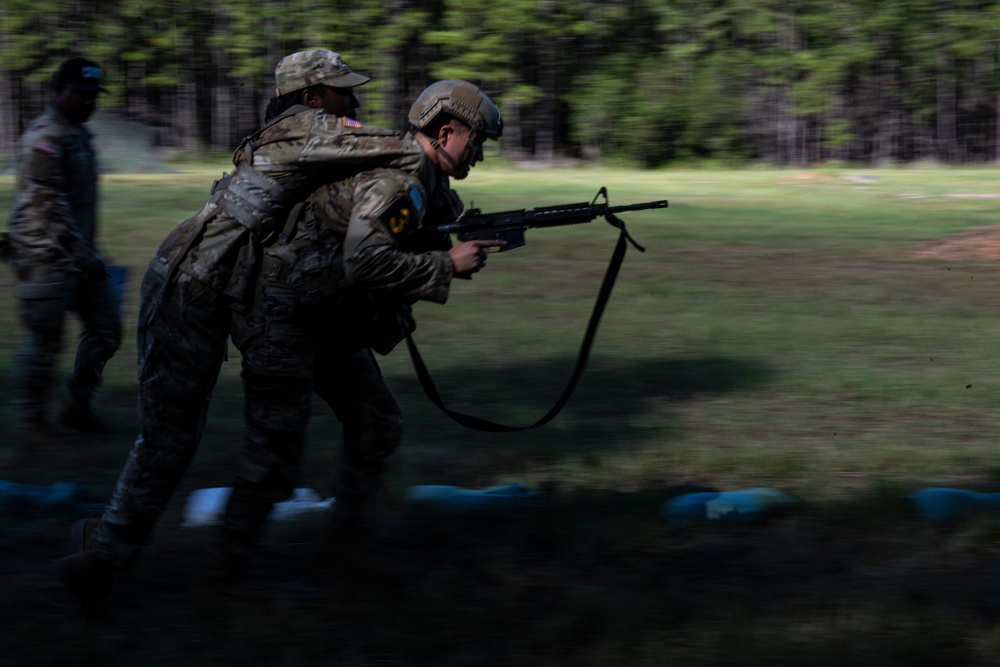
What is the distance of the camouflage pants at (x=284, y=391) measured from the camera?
387cm

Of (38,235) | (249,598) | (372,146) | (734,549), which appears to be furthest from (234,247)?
(38,235)

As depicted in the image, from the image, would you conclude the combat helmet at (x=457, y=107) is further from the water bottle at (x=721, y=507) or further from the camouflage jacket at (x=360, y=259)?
the water bottle at (x=721, y=507)

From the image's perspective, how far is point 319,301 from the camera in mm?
3857

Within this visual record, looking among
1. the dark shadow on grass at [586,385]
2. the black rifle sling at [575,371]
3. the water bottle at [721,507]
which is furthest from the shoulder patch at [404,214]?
the dark shadow on grass at [586,385]

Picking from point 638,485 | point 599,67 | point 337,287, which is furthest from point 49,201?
point 599,67

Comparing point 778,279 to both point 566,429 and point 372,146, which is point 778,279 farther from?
point 372,146

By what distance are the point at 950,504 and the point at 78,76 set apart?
4.35 metres

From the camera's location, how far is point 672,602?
396 centimetres

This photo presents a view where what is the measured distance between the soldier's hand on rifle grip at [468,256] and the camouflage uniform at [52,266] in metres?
2.79

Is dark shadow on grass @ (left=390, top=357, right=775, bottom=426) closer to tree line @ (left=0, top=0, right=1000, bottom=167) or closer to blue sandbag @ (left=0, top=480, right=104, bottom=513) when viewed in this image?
blue sandbag @ (left=0, top=480, right=104, bottom=513)

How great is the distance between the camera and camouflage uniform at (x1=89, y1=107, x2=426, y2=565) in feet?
12.5

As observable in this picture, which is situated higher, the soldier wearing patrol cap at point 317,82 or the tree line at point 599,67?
the tree line at point 599,67

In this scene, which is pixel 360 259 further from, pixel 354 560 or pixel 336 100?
pixel 354 560

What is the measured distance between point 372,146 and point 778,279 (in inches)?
287
